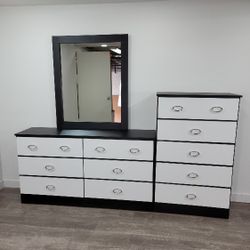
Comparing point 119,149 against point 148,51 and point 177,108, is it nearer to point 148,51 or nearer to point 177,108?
point 177,108

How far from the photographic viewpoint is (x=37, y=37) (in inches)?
108

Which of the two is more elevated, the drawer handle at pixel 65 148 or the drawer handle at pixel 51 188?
the drawer handle at pixel 65 148

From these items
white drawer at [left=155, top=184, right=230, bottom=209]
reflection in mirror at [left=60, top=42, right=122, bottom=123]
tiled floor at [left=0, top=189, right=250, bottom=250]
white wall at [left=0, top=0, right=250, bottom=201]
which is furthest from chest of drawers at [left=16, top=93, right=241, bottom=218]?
white wall at [left=0, top=0, right=250, bottom=201]

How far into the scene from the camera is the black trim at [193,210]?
2.43 meters

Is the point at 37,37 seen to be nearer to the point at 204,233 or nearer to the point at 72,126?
the point at 72,126

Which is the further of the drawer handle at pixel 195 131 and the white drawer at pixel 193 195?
the white drawer at pixel 193 195

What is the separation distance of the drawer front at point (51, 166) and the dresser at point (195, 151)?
87 cm

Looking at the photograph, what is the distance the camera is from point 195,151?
232cm

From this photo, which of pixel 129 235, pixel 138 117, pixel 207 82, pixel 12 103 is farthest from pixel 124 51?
pixel 129 235

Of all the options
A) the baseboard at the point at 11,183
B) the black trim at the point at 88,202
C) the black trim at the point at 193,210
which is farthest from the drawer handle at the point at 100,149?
the baseboard at the point at 11,183

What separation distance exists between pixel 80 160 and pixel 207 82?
1608 mm

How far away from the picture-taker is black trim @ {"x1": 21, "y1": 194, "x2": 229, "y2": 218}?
245 centimetres

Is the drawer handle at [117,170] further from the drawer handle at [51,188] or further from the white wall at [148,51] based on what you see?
the drawer handle at [51,188]

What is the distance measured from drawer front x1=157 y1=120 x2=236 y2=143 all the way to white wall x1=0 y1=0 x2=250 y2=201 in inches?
18.2
